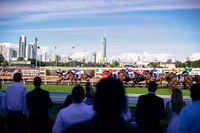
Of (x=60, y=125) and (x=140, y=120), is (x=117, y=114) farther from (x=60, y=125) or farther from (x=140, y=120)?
(x=140, y=120)

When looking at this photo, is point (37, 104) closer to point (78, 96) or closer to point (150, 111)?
point (78, 96)

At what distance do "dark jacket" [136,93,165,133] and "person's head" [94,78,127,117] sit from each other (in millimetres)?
3655

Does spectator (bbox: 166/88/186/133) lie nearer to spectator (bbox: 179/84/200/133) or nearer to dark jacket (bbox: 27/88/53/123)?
spectator (bbox: 179/84/200/133)

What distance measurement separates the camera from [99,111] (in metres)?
2.29

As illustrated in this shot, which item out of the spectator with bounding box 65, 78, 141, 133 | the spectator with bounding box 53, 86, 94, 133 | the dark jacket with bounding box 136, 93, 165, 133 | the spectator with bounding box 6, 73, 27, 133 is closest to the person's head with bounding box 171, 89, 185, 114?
the dark jacket with bounding box 136, 93, 165, 133

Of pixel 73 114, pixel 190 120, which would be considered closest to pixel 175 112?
pixel 190 120

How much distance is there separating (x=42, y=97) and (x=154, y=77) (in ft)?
94.1

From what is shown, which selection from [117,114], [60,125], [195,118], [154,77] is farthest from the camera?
[154,77]

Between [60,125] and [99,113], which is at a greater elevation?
[99,113]

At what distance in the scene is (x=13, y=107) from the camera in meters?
6.57

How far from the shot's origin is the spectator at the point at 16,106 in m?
6.50

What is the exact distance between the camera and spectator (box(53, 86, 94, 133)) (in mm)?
3904

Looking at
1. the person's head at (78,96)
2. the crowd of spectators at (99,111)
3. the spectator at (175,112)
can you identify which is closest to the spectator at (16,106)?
the crowd of spectators at (99,111)

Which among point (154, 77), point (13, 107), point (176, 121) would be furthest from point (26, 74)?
point (176, 121)
